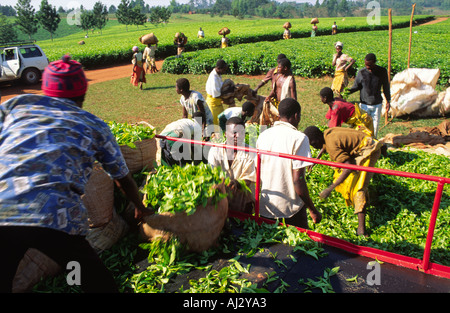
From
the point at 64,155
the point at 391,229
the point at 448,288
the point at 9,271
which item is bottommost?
the point at 391,229

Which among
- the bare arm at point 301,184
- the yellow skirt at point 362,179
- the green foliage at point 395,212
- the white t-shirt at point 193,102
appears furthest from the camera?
the white t-shirt at point 193,102

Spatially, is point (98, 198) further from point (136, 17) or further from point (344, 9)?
point (344, 9)

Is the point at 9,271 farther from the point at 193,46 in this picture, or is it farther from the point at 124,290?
the point at 193,46

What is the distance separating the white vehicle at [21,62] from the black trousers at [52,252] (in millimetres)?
18247

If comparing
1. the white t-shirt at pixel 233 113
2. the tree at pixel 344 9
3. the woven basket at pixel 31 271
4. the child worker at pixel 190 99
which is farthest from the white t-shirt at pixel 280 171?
the tree at pixel 344 9

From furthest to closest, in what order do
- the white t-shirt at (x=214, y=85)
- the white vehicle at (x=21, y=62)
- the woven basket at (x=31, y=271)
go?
the white vehicle at (x=21, y=62), the white t-shirt at (x=214, y=85), the woven basket at (x=31, y=271)

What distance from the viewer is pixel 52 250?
212cm

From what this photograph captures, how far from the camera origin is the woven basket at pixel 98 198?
2986 mm

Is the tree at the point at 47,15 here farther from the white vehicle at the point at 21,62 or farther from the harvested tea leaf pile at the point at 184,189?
the harvested tea leaf pile at the point at 184,189

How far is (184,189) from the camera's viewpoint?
9.77ft

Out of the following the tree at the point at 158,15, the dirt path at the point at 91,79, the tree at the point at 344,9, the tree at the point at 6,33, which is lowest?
the dirt path at the point at 91,79

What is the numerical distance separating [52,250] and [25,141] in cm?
68

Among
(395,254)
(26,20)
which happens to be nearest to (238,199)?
(395,254)

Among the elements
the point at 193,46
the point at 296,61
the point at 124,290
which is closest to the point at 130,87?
the point at 296,61
